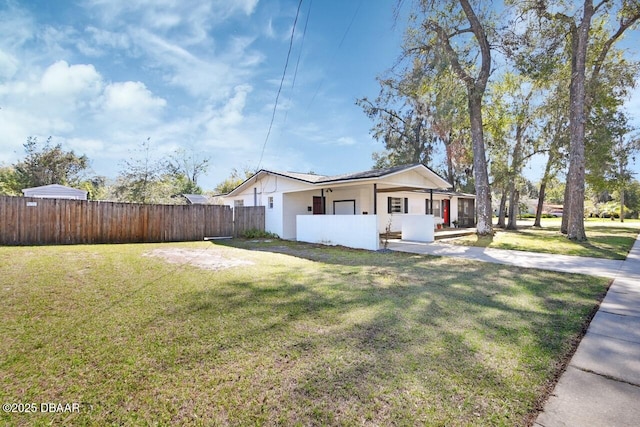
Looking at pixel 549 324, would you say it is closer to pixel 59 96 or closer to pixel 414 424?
pixel 414 424

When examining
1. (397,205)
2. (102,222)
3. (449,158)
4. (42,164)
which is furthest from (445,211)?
(42,164)

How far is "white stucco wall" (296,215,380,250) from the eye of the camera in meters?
10.0

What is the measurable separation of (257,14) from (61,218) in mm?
10019

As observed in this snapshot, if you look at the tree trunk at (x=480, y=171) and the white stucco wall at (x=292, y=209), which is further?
the white stucco wall at (x=292, y=209)

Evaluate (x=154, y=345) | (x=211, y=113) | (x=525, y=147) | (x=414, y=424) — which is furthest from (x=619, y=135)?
(x=211, y=113)

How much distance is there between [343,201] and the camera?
15328 mm

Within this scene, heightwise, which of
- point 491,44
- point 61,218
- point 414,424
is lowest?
point 414,424

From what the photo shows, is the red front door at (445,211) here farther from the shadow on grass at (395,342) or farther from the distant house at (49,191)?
the distant house at (49,191)

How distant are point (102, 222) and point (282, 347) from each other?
37.4ft

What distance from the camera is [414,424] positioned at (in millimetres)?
1817

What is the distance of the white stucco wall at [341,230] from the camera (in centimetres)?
1000

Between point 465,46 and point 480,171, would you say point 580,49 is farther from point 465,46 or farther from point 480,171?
point 480,171

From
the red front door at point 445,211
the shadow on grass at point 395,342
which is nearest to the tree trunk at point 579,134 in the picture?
the shadow on grass at point 395,342

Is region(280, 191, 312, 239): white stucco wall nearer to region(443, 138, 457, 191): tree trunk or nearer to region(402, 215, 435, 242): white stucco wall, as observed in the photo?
region(402, 215, 435, 242): white stucco wall
